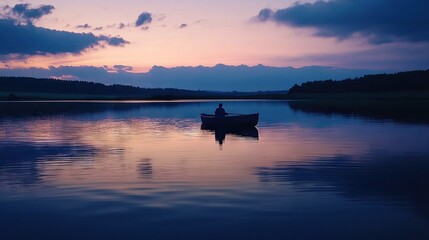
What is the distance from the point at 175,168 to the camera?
630 inches

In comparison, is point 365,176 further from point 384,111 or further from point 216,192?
point 384,111

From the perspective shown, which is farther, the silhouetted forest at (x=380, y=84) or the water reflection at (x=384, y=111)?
the silhouetted forest at (x=380, y=84)

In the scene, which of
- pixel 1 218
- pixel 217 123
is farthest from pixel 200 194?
pixel 217 123

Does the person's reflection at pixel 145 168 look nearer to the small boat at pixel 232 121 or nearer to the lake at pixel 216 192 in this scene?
the lake at pixel 216 192

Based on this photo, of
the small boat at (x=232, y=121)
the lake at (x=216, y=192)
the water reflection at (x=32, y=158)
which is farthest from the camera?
the small boat at (x=232, y=121)

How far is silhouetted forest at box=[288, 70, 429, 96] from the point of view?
492ft

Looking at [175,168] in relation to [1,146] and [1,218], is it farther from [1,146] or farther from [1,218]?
[1,146]

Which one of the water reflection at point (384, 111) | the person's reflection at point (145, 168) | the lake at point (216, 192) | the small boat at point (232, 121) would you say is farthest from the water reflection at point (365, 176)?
the water reflection at point (384, 111)

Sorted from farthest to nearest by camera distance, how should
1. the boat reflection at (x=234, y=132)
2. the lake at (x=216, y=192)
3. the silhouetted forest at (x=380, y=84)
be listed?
1. the silhouetted forest at (x=380, y=84)
2. the boat reflection at (x=234, y=132)
3. the lake at (x=216, y=192)

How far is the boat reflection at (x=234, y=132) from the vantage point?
2770 cm

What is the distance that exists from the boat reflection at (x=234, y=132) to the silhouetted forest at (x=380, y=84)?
128m

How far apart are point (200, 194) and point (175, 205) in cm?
128

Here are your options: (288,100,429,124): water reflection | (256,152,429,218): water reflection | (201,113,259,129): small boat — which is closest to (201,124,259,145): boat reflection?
(201,113,259,129): small boat

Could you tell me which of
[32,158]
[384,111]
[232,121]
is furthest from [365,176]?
[384,111]
